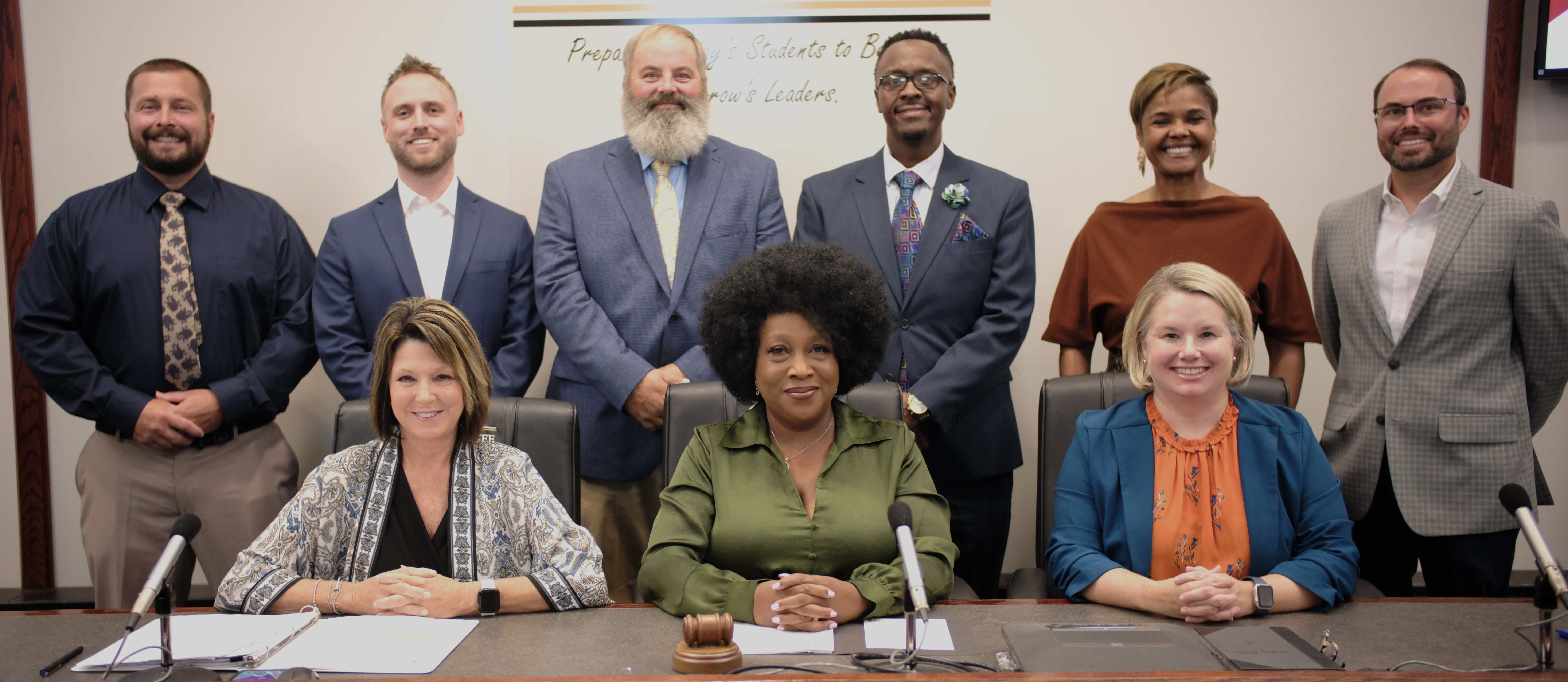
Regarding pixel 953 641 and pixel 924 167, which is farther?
pixel 924 167

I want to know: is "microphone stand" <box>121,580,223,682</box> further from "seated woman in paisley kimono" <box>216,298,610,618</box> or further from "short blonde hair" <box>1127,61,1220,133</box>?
"short blonde hair" <box>1127,61,1220,133</box>

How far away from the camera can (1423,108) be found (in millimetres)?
2723

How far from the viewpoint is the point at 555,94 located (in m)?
3.78

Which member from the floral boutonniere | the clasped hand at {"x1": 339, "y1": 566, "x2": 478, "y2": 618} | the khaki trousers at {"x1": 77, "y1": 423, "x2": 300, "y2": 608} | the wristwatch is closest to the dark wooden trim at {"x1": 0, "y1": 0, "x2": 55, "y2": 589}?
the khaki trousers at {"x1": 77, "y1": 423, "x2": 300, "y2": 608}

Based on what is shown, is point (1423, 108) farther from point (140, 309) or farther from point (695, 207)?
point (140, 309)

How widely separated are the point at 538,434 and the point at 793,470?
65 centimetres

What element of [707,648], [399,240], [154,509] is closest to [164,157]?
[399,240]

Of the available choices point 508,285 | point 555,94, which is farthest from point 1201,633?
point 555,94

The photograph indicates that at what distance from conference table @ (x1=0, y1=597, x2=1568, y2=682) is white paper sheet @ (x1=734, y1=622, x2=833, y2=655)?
19 mm

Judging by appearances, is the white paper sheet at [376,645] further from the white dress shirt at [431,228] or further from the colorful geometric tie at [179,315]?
the colorful geometric tie at [179,315]

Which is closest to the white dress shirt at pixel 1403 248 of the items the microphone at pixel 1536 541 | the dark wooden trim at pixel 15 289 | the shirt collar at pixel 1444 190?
the shirt collar at pixel 1444 190

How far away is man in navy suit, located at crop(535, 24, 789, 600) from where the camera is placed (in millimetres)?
2949

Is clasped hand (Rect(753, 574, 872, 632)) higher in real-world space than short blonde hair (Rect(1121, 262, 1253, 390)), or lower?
lower

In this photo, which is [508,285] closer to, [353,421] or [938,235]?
[353,421]
